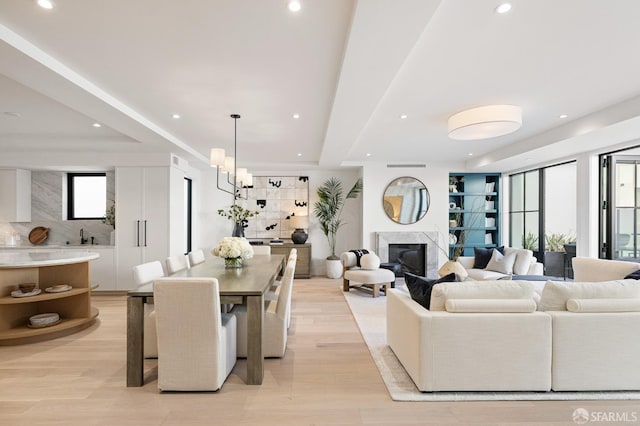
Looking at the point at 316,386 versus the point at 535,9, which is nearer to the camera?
the point at 535,9

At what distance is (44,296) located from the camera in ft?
12.1

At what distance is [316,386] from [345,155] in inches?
170

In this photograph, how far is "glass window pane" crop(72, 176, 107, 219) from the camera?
253 inches

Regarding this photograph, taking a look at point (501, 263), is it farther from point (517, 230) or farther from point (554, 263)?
point (517, 230)

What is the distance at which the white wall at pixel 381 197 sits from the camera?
737 centimetres

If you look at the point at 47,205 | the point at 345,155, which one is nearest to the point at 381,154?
the point at 345,155

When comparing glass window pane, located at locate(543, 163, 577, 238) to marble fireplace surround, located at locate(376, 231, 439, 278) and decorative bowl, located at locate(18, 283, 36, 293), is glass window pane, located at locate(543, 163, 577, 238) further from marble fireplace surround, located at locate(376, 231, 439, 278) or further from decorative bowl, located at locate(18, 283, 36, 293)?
decorative bowl, located at locate(18, 283, 36, 293)

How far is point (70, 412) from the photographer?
2.27 meters

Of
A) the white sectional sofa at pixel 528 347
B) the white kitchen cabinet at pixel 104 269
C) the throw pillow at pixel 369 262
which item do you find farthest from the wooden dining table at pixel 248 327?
the white kitchen cabinet at pixel 104 269

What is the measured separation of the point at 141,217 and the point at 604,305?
6.04 metres

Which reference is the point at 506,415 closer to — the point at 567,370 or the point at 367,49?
the point at 567,370

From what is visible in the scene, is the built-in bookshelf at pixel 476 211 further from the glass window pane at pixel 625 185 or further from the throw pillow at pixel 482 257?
the glass window pane at pixel 625 185

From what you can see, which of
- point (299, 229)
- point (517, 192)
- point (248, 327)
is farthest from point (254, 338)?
point (517, 192)

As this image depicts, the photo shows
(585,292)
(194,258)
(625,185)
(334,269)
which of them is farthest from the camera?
(334,269)
